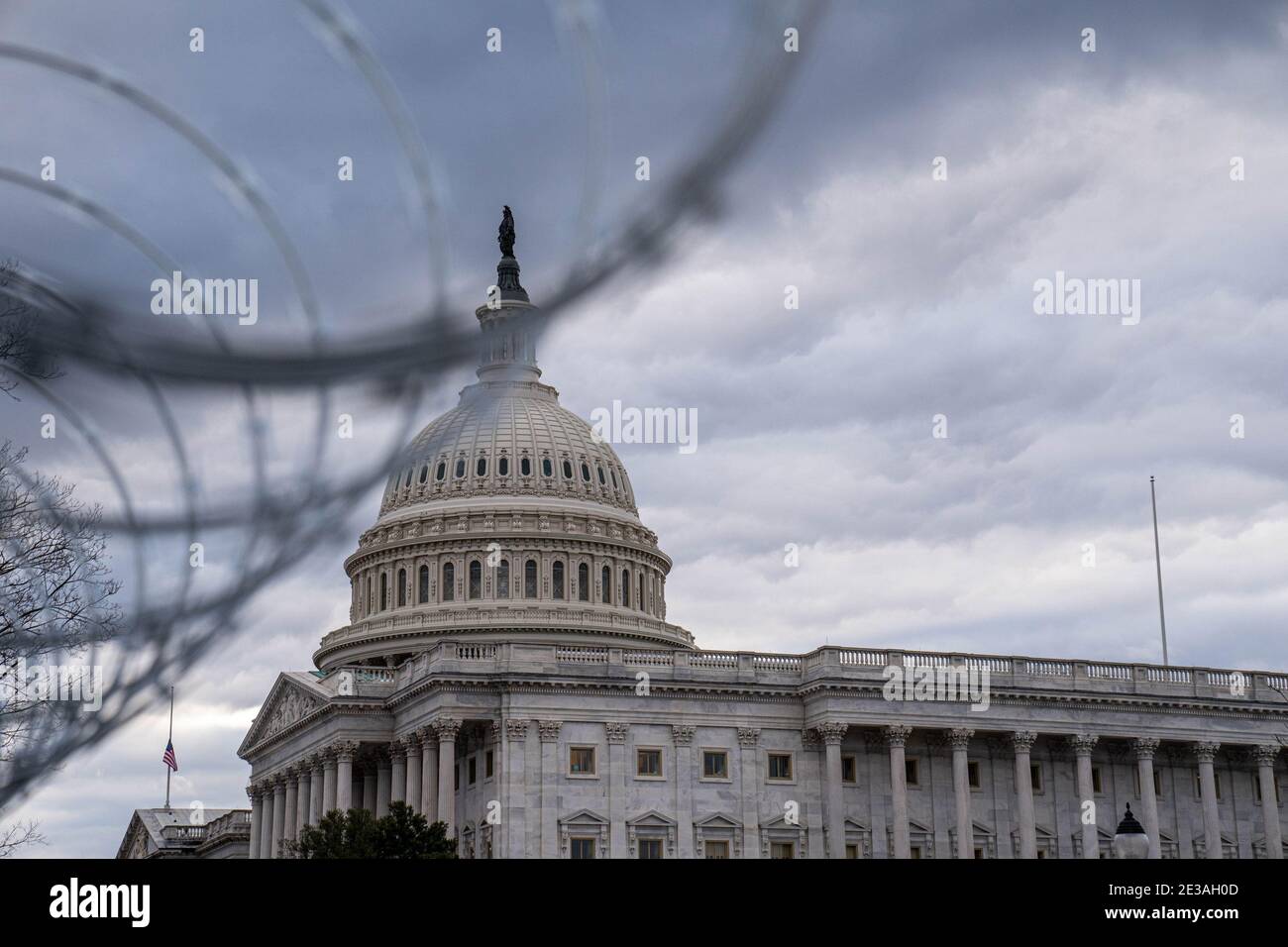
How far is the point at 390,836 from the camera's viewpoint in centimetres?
8275

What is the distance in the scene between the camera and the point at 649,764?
102688mm

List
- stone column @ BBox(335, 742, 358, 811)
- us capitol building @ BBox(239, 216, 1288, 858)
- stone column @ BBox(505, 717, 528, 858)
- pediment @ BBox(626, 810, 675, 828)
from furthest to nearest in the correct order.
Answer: stone column @ BBox(335, 742, 358, 811) < us capitol building @ BBox(239, 216, 1288, 858) < pediment @ BBox(626, 810, 675, 828) < stone column @ BBox(505, 717, 528, 858)

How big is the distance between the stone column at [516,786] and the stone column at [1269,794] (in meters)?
44.7

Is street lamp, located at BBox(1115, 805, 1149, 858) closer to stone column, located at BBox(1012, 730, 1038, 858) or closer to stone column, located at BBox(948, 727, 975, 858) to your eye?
stone column, located at BBox(948, 727, 975, 858)

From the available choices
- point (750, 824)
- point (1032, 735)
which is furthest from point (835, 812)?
point (1032, 735)

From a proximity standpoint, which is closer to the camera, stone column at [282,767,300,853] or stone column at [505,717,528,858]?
stone column at [505,717,528,858]

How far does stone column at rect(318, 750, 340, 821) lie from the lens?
111 meters

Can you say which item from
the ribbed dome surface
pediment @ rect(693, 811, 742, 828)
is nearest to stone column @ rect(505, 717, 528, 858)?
pediment @ rect(693, 811, 742, 828)

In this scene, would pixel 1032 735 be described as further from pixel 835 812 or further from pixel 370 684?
pixel 370 684

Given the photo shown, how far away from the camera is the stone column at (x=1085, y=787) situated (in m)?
108

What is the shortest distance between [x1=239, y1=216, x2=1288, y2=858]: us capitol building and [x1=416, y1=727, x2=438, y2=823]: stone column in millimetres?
160

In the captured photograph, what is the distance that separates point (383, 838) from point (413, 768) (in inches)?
913
